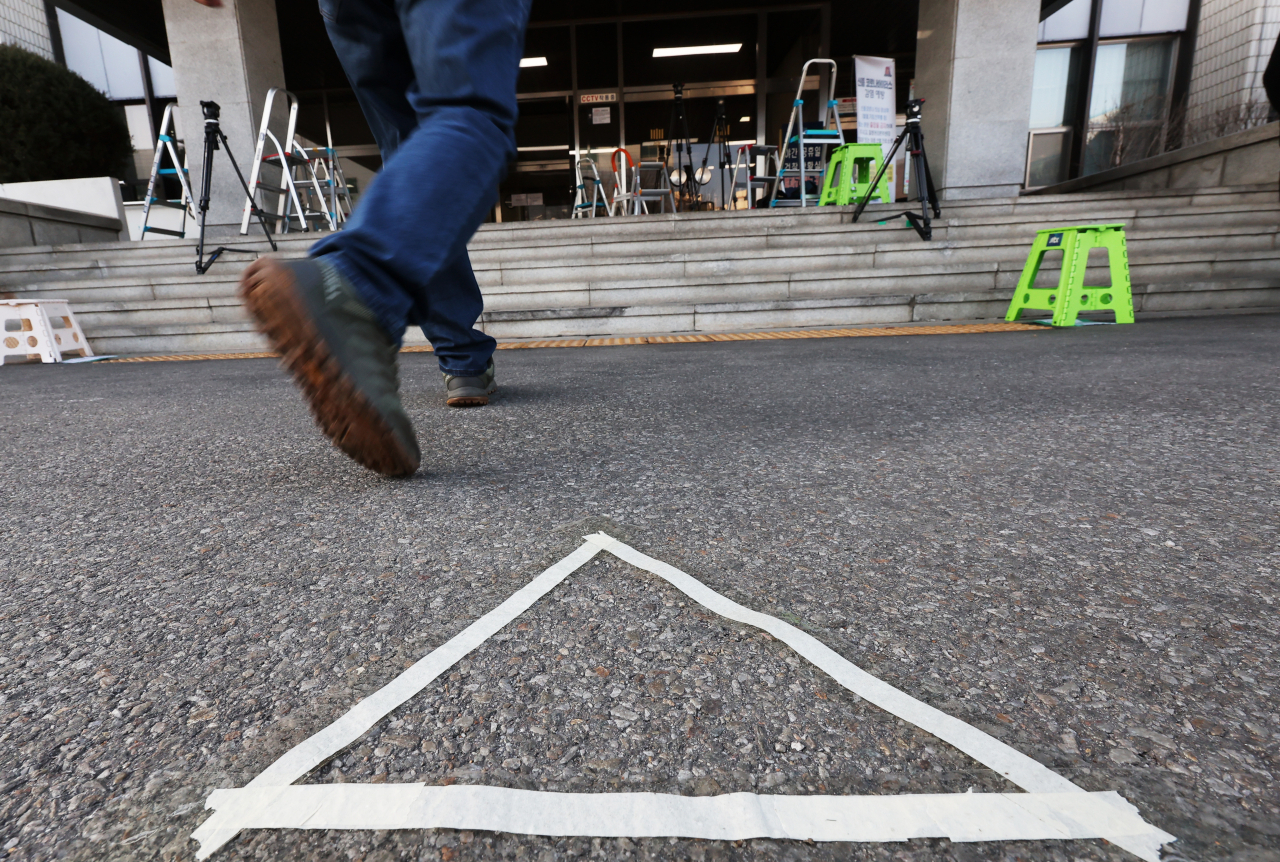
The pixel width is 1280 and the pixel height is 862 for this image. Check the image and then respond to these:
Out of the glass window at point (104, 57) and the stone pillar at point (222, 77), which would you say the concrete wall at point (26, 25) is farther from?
the stone pillar at point (222, 77)

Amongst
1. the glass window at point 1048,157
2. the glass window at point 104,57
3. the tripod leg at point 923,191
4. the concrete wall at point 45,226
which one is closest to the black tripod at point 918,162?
the tripod leg at point 923,191

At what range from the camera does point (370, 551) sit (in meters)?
1.01

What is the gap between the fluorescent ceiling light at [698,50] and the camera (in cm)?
1227

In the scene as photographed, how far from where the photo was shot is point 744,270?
5.46 metres

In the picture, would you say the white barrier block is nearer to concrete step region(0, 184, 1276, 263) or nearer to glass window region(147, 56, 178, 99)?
concrete step region(0, 184, 1276, 263)

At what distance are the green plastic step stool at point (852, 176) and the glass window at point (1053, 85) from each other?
6.69 m

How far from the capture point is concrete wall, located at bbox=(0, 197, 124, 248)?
621 centimetres

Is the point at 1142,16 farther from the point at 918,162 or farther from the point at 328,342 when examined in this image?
the point at 328,342

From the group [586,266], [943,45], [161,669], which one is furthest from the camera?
[943,45]

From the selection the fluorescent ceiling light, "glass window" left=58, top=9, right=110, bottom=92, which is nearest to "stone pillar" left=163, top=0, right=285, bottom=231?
"glass window" left=58, top=9, right=110, bottom=92

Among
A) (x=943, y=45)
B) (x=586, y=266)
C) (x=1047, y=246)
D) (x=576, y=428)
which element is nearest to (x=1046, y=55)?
(x=943, y=45)

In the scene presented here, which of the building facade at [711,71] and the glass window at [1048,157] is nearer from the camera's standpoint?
the building facade at [711,71]

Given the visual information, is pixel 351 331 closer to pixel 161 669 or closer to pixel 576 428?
pixel 161 669

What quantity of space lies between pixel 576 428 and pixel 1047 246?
401cm
